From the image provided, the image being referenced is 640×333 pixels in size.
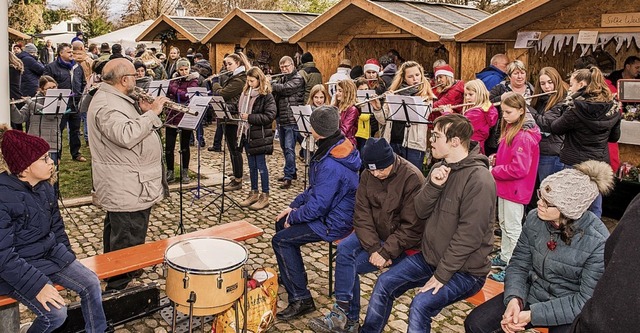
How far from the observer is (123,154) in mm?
4613


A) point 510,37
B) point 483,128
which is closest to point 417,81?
point 483,128

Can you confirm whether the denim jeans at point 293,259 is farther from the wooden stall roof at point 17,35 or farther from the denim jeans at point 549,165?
the wooden stall roof at point 17,35

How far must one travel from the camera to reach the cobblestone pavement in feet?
14.9

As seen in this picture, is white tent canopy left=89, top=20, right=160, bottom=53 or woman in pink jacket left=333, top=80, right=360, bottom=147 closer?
woman in pink jacket left=333, top=80, right=360, bottom=147

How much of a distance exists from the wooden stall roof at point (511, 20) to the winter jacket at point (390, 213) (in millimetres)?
5043

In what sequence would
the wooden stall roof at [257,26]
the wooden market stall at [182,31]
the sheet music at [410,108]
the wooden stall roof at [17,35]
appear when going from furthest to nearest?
the wooden stall roof at [17,35] < the wooden market stall at [182,31] < the wooden stall roof at [257,26] < the sheet music at [410,108]

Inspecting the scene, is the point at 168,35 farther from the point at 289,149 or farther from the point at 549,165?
the point at 549,165

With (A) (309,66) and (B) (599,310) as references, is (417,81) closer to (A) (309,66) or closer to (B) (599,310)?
(A) (309,66)

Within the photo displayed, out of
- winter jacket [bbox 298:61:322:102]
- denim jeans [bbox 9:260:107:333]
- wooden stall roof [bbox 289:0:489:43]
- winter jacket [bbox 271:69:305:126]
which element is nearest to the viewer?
denim jeans [bbox 9:260:107:333]

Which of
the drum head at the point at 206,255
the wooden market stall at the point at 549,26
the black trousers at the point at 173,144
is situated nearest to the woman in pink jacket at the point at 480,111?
the wooden market stall at the point at 549,26

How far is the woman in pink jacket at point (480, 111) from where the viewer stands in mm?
6461

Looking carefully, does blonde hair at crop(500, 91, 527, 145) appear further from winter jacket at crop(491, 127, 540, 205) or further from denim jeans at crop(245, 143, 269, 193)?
denim jeans at crop(245, 143, 269, 193)

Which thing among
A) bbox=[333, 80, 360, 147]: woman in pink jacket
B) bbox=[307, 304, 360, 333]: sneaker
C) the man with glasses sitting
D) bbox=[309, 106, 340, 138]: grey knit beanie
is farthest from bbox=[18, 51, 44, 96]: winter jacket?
bbox=[307, 304, 360, 333]: sneaker

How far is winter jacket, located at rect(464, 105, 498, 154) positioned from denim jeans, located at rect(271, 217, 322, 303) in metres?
2.74
